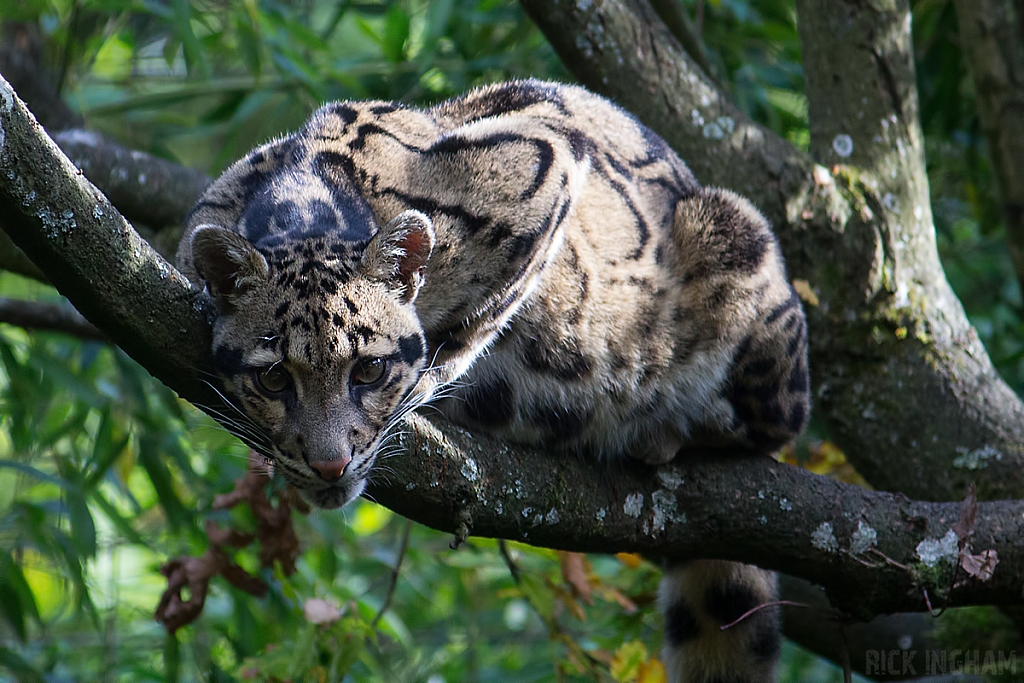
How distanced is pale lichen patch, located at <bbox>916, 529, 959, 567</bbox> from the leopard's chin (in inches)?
66.8

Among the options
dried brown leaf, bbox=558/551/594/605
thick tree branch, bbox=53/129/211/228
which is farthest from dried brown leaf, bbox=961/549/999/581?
thick tree branch, bbox=53/129/211/228

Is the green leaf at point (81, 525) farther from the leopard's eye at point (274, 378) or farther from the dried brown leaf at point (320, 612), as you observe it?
the leopard's eye at point (274, 378)

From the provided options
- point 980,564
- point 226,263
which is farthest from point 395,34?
point 980,564

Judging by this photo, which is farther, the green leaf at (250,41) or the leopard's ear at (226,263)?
the green leaf at (250,41)

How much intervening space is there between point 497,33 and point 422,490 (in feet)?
11.5

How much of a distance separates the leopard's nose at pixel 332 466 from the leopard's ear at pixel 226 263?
1.36ft

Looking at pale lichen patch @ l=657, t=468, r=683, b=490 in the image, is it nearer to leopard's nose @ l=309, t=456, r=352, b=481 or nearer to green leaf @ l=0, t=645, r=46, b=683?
leopard's nose @ l=309, t=456, r=352, b=481

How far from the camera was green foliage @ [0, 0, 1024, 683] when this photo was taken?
3.86 m

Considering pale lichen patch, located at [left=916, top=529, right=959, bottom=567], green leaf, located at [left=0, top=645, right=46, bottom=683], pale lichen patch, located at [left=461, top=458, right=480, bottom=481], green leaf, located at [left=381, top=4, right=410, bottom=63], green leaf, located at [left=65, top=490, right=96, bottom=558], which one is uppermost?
green leaf, located at [left=381, top=4, right=410, bottom=63]

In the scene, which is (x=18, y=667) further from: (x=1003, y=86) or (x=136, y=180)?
(x=1003, y=86)

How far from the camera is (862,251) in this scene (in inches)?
150

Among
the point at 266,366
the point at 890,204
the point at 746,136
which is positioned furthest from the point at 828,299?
the point at 266,366

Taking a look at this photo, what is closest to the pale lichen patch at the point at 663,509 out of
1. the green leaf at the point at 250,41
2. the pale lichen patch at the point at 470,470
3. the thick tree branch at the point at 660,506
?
the thick tree branch at the point at 660,506

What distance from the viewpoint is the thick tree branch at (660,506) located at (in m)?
2.14
